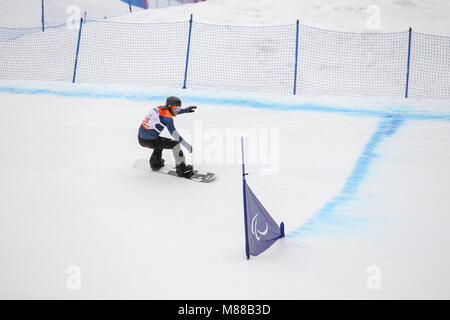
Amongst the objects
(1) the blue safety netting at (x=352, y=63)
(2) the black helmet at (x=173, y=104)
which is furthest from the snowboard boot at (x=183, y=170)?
(1) the blue safety netting at (x=352, y=63)

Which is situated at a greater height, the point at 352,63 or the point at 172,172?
the point at 352,63

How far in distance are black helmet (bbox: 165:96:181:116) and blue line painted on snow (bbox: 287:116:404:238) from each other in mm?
2418

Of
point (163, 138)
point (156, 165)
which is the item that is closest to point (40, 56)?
point (156, 165)

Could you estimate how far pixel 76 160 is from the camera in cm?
823

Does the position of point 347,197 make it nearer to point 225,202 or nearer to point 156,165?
point 225,202

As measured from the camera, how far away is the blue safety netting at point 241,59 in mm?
13180

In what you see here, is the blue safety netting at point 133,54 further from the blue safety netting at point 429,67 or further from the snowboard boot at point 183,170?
the blue safety netting at point 429,67

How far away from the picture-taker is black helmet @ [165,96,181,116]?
22.3 ft

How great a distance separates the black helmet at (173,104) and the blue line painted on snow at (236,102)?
449 cm

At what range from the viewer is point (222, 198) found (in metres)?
7.05

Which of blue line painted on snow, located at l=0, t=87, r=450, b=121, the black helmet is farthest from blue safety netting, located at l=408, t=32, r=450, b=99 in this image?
the black helmet

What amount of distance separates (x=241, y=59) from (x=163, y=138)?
7459mm

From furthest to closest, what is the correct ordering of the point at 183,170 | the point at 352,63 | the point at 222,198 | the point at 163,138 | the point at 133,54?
the point at 133,54, the point at 352,63, the point at 183,170, the point at 163,138, the point at 222,198

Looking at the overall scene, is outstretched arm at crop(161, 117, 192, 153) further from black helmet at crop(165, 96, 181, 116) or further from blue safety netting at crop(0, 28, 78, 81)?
blue safety netting at crop(0, 28, 78, 81)
